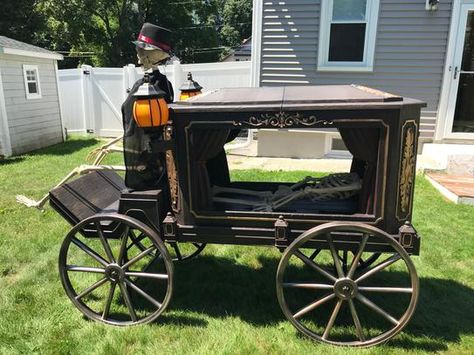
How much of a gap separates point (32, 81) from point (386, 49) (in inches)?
342

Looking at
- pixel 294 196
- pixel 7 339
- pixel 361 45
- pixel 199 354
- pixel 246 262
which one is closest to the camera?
pixel 199 354

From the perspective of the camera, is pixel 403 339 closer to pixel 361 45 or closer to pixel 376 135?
pixel 376 135

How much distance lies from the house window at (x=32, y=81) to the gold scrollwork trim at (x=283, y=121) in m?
9.74

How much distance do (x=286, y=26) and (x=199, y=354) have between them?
22.0ft

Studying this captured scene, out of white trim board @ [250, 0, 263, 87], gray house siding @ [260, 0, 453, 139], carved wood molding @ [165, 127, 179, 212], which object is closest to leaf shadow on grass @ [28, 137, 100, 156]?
white trim board @ [250, 0, 263, 87]

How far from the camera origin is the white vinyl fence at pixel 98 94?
11.6 meters

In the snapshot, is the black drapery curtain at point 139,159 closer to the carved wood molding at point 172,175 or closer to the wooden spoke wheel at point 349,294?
the carved wood molding at point 172,175

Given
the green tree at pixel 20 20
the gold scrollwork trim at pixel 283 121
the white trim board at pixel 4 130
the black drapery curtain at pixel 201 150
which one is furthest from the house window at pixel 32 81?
the green tree at pixel 20 20

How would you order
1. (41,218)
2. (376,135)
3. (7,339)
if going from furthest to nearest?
(41,218)
(7,339)
(376,135)

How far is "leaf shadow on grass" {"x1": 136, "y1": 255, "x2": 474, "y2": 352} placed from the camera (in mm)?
2781

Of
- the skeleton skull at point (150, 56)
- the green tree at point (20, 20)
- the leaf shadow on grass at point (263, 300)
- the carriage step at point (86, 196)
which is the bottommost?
the leaf shadow on grass at point (263, 300)

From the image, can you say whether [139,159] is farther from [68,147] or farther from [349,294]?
[68,147]

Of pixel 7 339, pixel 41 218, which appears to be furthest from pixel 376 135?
pixel 41 218

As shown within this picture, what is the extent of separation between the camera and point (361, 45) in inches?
304
